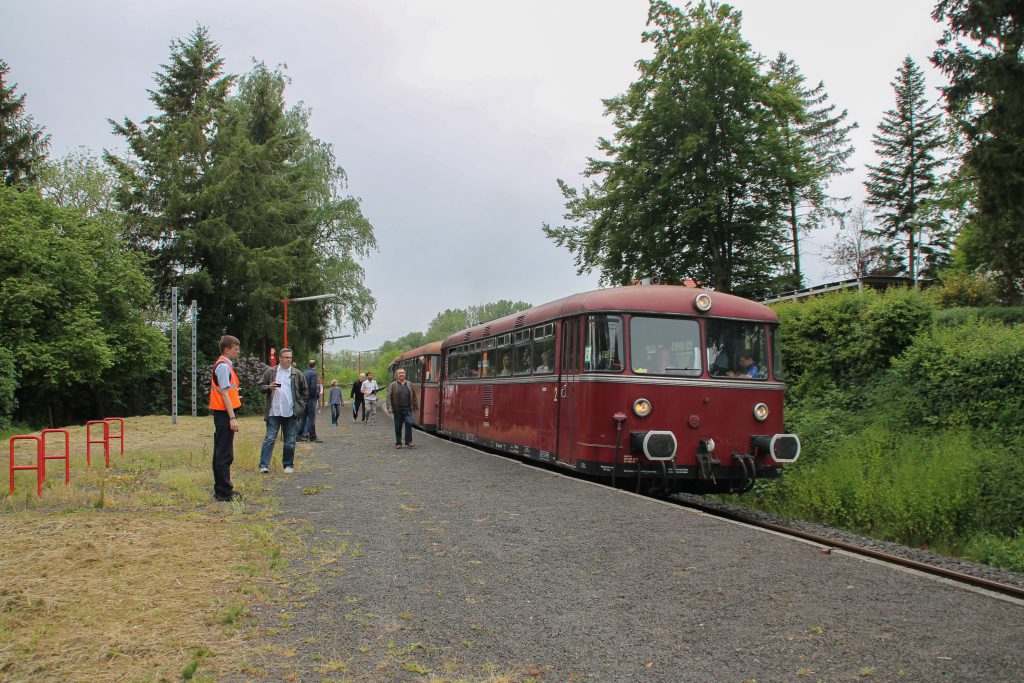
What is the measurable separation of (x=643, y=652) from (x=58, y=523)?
5.71m

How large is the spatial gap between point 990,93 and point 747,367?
12365 mm

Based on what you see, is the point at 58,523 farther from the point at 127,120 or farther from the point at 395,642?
the point at 127,120

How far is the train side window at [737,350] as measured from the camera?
1138 centimetres

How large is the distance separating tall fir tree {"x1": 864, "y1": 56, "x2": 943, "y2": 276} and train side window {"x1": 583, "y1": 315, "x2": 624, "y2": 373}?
44268 mm

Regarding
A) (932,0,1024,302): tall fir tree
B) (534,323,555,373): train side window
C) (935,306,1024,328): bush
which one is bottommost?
(534,323,555,373): train side window

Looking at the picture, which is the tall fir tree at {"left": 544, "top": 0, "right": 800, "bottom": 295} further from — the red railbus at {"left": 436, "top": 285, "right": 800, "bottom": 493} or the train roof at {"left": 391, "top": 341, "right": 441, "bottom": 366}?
the red railbus at {"left": 436, "top": 285, "right": 800, "bottom": 493}

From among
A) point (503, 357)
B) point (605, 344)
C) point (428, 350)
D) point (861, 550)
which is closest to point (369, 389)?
point (428, 350)

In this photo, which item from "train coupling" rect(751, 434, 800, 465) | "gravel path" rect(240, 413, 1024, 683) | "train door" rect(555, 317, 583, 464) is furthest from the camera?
"train door" rect(555, 317, 583, 464)

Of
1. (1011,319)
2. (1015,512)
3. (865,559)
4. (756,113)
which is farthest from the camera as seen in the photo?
(756,113)

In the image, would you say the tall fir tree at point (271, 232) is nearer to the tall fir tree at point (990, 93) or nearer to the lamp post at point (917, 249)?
the tall fir tree at point (990, 93)

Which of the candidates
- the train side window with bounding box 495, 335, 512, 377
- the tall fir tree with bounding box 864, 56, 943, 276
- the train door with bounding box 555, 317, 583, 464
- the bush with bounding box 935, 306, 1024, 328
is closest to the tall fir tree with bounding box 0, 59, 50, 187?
the train side window with bounding box 495, 335, 512, 377

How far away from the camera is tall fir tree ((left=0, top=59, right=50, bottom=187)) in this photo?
32.8m

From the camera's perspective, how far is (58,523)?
767cm

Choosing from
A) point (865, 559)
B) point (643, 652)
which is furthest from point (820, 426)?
point (643, 652)
